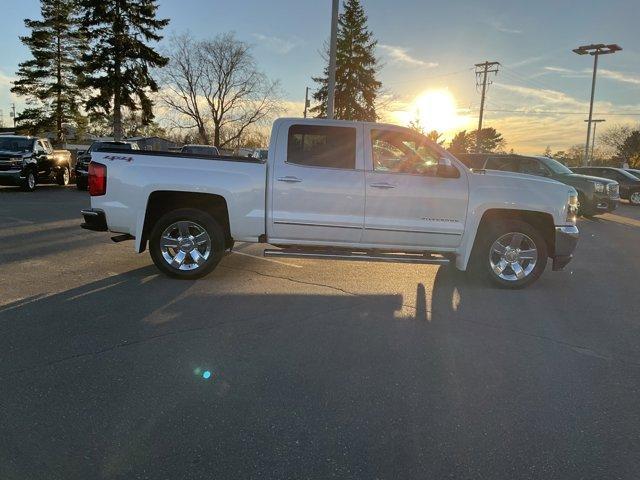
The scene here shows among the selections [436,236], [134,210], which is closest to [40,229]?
[134,210]

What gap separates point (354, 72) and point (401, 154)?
45.2 meters

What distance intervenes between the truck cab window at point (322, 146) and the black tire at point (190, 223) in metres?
1.27

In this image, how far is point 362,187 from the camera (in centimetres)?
603

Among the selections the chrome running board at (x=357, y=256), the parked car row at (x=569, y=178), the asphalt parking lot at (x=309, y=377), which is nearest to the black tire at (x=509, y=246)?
the asphalt parking lot at (x=309, y=377)

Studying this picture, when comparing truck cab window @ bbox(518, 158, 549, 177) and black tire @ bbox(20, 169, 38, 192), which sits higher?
truck cab window @ bbox(518, 158, 549, 177)

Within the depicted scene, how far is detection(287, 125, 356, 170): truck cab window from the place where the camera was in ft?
20.1

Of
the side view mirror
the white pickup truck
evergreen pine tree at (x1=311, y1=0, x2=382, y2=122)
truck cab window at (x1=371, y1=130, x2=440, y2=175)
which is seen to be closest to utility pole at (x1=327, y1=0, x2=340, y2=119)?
truck cab window at (x1=371, y1=130, x2=440, y2=175)

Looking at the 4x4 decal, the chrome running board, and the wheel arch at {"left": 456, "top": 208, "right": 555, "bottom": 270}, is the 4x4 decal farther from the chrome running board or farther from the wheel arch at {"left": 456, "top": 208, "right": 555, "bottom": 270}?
the wheel arch at {"left": 456, "top": 208, "right": 555, "bottom": 270}

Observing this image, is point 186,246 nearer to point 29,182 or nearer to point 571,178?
point 29,182

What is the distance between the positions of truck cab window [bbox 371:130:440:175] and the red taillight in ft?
11.0

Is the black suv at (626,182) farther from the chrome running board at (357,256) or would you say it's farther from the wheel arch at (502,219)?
the chrome running board at (357,256)

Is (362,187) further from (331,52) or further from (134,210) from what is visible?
(331,52)

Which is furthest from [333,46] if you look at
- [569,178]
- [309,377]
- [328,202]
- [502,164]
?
[309,377]

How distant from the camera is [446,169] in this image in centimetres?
604
